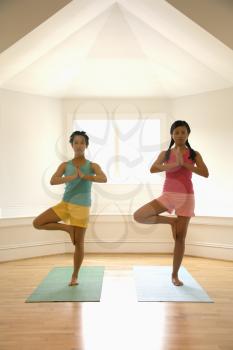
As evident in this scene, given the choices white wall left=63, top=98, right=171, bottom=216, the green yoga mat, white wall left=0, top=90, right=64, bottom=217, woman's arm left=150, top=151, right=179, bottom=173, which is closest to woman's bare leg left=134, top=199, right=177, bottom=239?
woman's arm left=150, top=151, right=179, bottom=173

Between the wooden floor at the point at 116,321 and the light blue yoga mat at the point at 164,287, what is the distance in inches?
3.1

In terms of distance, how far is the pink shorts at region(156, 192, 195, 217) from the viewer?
3.43 meters

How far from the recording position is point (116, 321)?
102 inches

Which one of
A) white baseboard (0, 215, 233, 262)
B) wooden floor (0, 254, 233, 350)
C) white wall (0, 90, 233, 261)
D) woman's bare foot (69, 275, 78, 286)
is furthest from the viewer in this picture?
white wall (0, 90, 233, 261)

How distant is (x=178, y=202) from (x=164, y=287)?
787 millimetres

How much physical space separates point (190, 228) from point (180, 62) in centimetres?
217

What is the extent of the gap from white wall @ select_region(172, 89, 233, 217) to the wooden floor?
1.45 m

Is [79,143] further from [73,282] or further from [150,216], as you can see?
[73,282]

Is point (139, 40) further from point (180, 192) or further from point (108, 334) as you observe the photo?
point (108, 334)

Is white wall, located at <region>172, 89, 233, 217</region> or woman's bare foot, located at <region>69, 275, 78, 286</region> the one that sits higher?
white wall, located at <region>172, 89, 233, 217</region>

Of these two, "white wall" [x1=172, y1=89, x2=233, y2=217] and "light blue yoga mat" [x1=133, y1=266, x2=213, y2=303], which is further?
"white wall" [x1=172, y1=89, x2=233, y2=217]

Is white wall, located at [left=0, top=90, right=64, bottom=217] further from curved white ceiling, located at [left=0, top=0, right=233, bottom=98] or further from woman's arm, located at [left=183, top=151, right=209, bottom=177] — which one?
woman's arm, located at [left=183, top=151, right=209, bottom=177]

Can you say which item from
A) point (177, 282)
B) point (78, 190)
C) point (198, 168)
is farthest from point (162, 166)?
point (177, 282)

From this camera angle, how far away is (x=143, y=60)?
498 cm
